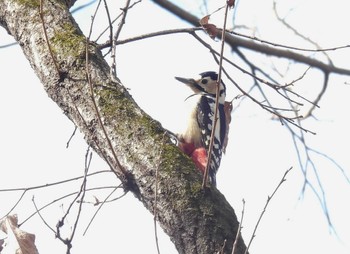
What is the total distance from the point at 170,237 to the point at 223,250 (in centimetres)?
24

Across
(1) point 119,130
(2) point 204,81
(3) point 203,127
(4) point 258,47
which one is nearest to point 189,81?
(2) point 204,81

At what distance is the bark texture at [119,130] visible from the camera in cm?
276

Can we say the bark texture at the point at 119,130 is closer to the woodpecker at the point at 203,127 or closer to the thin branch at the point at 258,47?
the woodpecker at the point at 203,127

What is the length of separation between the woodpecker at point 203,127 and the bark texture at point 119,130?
6.17ft

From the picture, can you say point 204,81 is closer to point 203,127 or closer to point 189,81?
point 189,81

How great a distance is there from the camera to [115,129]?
304 centimetres

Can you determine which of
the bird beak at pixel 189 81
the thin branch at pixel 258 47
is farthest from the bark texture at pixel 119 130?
the thin branch at pixel 258 47

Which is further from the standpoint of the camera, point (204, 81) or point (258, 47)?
point (258, 47)

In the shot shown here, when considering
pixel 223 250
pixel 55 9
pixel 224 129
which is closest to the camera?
pixel 223 250

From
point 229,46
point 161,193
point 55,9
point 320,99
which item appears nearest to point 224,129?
point 229,46

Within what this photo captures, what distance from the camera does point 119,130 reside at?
3027mm

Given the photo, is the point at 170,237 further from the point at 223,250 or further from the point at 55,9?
the point at 55,9

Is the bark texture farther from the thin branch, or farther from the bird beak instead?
the thin branch

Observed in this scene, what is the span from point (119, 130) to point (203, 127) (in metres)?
2.89
